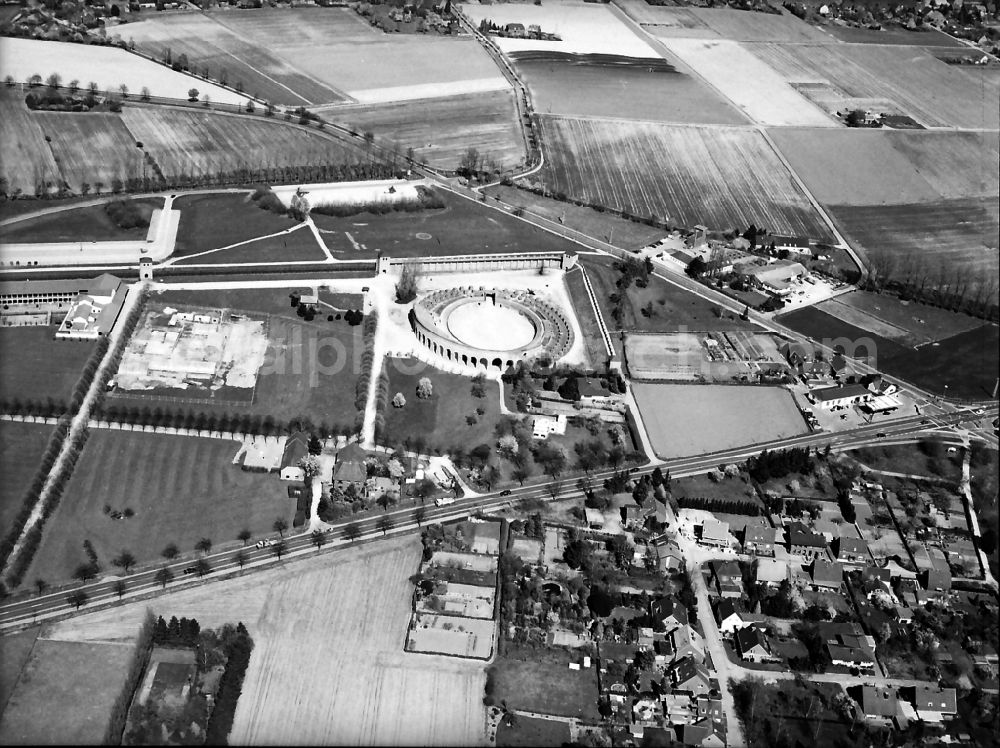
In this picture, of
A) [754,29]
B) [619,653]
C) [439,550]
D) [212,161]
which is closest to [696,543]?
[619,653]

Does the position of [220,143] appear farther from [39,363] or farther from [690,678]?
[690,678]

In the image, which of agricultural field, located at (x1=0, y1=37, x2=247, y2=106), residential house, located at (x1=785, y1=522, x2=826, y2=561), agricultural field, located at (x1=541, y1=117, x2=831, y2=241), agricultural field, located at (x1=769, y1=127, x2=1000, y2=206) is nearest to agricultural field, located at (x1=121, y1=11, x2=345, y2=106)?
agricultural field, located at (x1=0, y1=37, x2=247, y2=106)

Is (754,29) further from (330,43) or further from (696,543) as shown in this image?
(696,543)

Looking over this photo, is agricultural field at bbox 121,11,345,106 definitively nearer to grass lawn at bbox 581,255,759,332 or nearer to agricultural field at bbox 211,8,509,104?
agricultural field at bbox 211,8,509,104

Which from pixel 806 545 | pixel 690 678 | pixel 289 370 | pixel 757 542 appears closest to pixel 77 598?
pixel 289 370

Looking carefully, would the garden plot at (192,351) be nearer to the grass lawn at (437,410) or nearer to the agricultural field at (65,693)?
the grass lawn at (437,410)

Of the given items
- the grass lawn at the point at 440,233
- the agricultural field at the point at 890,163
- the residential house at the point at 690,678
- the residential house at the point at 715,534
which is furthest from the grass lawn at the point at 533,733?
the agricultural field at the point at 890,163
